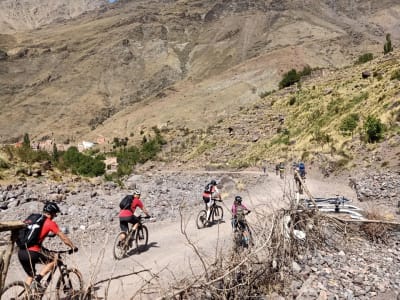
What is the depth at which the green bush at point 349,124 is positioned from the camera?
3091 cm

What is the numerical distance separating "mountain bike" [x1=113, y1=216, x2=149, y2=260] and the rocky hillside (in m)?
76.0

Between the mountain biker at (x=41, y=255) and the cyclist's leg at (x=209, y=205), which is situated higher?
the mountain biker at (x=41, y=255)

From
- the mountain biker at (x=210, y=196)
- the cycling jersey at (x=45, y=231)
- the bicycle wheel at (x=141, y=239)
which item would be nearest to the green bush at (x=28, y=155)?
the mountain biker at (x=210, y=196)

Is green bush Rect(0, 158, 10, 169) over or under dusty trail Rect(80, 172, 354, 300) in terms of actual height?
over

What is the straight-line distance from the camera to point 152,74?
171250mm

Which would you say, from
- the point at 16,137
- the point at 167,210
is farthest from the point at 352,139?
A: the point at 16,137

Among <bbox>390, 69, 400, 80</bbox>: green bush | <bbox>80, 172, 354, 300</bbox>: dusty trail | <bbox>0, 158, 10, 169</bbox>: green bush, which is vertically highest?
<bbox>390, 69, 400, 80</bbox>: green bush

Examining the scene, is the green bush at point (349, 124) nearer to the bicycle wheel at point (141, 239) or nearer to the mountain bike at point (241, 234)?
the mountain bike at point (241, 234)

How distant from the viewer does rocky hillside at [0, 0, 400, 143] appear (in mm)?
108812

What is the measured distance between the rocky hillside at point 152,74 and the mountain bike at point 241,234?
7714 cm

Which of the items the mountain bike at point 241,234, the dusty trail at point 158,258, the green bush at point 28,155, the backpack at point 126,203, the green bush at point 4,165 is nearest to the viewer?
the dusty trail at point 158,258

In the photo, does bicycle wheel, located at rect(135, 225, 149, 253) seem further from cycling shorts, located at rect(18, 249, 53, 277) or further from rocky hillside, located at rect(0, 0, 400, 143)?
rocky hillside, located at rect(0, 0, 400, 143)

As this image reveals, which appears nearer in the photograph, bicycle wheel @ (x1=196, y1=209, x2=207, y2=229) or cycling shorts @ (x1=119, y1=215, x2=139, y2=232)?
cycling shorts @ (x1=119, y1=215, x2=139, y2=232)

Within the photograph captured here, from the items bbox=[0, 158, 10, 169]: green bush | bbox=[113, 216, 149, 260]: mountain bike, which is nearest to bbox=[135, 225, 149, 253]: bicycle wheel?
bbox=[113, 216, 149, 260]: mountain bike
